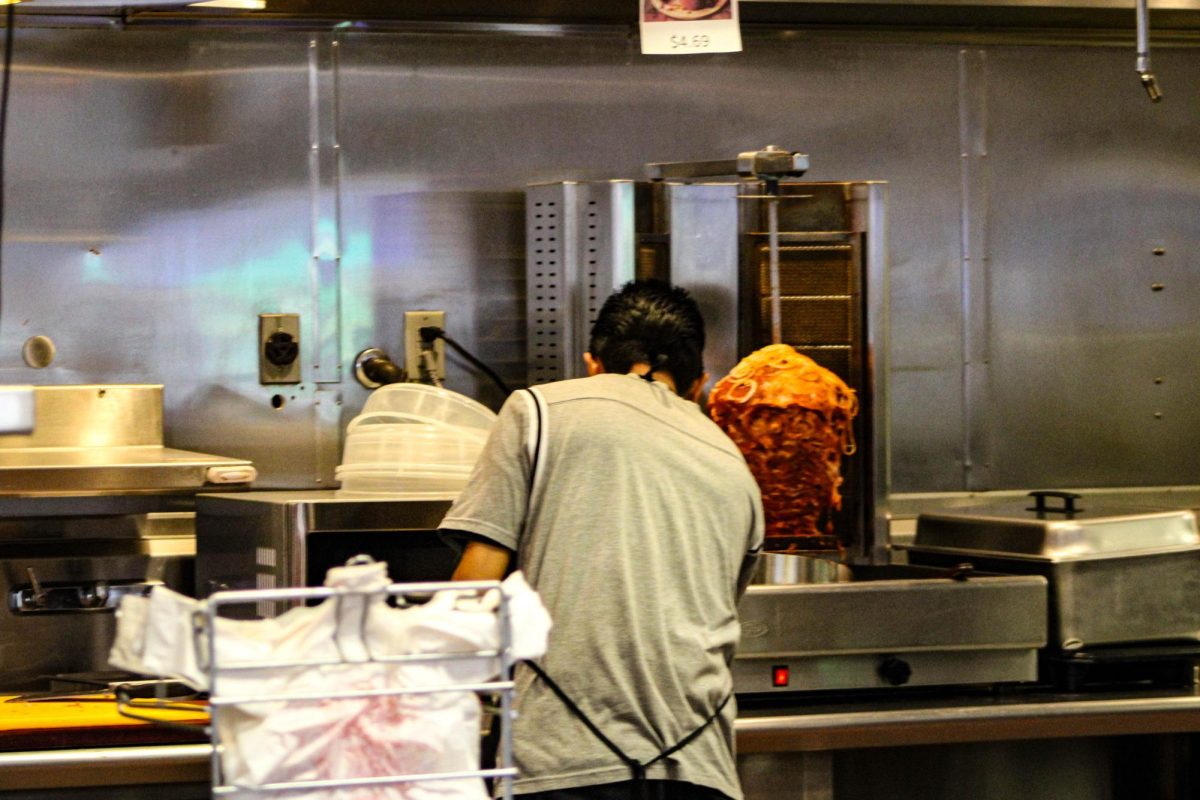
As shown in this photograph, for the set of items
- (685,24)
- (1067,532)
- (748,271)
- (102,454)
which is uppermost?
(685,24)

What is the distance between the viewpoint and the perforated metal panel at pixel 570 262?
11.7 feet

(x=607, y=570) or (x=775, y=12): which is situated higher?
(x=775, y=12)

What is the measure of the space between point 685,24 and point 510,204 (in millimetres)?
682

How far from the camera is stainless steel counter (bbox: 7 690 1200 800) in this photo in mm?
2875

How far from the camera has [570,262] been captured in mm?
3592

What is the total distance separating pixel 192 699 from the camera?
2.87 metres

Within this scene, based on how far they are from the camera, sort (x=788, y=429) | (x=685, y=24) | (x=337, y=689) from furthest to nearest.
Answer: (x=685, y=24) → (x=788, y=429) → (x=337, y=689)

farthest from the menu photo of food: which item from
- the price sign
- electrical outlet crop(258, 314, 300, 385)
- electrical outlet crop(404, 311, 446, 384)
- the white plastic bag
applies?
the white plastic bag

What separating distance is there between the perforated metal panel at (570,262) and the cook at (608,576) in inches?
50.2

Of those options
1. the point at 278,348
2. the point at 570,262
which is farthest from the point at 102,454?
the point at 570,262

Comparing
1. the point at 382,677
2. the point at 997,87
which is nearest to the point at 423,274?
the point at 997,87

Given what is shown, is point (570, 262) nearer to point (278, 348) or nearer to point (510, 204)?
point (510, 204)

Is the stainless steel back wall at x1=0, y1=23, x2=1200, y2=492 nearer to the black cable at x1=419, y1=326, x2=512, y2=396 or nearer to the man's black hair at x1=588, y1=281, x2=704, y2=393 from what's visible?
the black cable at x1=419, y1=326, x2=512, y2=396

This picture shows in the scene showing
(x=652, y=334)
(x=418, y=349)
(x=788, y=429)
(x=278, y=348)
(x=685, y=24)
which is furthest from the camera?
(x=418, y=349)
